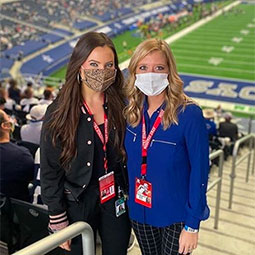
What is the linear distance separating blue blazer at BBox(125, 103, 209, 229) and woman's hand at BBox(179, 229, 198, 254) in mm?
48

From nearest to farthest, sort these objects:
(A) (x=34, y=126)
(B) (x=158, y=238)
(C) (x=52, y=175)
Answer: (C) (x=52, y=175) < (B) (x=158, y=238) < (A) (x=34, y=126)

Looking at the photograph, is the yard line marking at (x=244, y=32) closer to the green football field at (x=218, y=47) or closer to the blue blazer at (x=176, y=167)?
the green football field at (x=218, y=47)

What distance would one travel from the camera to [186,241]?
181 cm

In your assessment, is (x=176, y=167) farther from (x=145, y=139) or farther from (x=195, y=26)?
(x=195, y=26)

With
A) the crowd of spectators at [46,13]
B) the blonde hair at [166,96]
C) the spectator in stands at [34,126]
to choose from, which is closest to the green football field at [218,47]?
the crowd of spectators at [46,13]

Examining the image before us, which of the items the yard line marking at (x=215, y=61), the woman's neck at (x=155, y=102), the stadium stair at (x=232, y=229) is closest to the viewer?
the woman's neck at (x=155, y=102)

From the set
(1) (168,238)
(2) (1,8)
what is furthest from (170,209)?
(2) (1,8)

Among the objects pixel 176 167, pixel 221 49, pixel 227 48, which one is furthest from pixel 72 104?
pixel 227 48

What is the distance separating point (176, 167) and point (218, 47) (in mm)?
22024

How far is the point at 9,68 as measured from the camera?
772 inches

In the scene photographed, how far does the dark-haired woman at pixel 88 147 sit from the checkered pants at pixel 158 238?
90 millimetres

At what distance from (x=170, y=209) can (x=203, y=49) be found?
21.6 metres

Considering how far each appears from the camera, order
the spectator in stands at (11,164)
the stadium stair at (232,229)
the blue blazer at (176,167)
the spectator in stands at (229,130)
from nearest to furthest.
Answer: the blue blazer at (176,167), the spectator in stands at (11,164), the stadium stair at (232,229), the spectator in stands at (229,130)

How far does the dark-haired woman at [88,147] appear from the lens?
5.87ft
